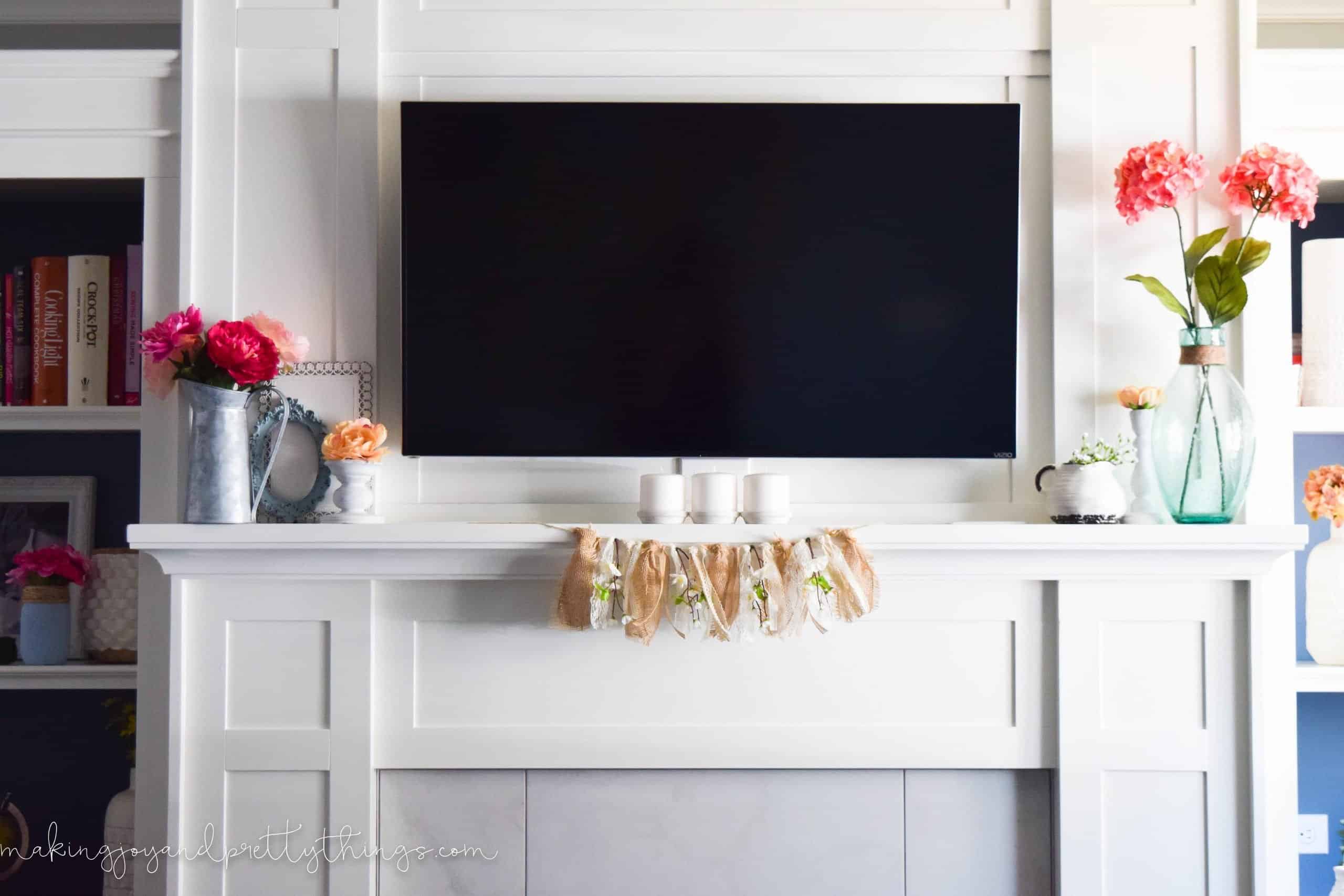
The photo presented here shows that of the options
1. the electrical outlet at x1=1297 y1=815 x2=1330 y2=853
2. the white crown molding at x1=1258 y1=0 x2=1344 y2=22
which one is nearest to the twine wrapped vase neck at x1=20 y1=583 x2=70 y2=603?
the electrical outlet at x1=1297 y1=815 x2=1330 y2=853

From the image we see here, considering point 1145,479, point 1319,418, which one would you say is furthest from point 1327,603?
point 1145,479

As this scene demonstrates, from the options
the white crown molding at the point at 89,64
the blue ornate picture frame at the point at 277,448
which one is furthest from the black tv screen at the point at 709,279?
the white crown molding at the point at 89,64

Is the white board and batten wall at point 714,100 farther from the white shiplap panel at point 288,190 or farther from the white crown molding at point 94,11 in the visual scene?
the white crown molding at point 94,11

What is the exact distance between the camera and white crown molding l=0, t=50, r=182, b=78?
6.64 feet

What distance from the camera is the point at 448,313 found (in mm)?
1973

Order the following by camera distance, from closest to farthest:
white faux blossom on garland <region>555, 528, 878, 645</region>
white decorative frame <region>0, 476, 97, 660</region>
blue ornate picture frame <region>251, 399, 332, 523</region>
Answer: white faux blossom on garland <region>555, 528, 878, 645</region> → blue ornate picture frame <region>251, 399, 332, 523</region> → white decorative frame <region>0, 476, 97, 660</region>

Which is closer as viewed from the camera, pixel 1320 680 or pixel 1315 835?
pixel 1320 680

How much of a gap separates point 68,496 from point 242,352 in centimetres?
74

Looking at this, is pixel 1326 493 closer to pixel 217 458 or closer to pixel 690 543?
pixel 690 543

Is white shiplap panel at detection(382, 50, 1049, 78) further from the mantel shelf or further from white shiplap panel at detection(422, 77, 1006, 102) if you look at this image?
the mantel shelf

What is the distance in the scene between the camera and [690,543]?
1.79 m

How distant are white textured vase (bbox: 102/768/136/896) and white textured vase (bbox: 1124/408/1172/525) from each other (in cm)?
208

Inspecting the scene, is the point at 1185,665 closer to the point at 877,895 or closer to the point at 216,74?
the point at 877,895

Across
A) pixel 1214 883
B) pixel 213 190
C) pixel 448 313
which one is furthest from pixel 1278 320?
pixel 213 190
